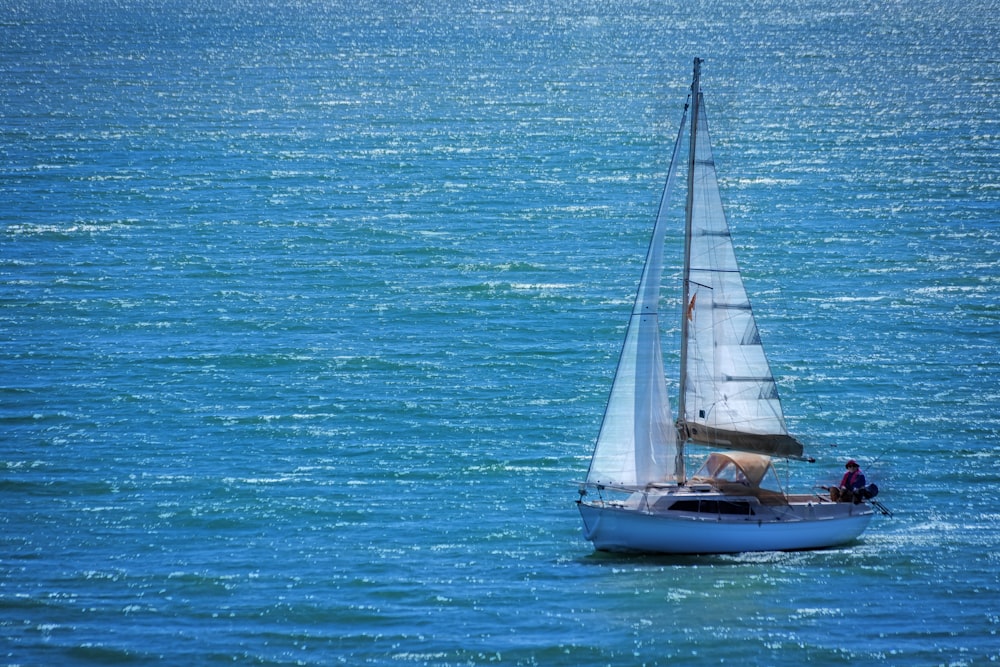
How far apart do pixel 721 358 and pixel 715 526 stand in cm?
540

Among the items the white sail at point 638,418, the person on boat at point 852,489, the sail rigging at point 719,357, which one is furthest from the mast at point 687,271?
the person on boat at point 852,489

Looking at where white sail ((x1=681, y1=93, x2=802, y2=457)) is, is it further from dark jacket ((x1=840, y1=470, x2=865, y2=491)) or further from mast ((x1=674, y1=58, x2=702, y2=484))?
dark jacket ((x1=840, y1=470, x2=865, y2=491))

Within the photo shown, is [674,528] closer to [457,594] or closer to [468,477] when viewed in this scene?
[457,594]

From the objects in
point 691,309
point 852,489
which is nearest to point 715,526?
point 852,489

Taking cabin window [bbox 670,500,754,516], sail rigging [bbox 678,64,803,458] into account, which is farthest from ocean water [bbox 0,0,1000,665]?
sail rigging [bbox 678,64,803,458]

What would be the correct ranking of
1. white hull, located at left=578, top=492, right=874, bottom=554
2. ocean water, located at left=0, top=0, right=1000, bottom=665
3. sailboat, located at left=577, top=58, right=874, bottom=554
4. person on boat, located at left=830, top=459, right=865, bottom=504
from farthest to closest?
person on boat, located at left=830, top=459, right=865, bottom=504 → sailboat, located at left=577, top=58, right=874, bottom=554 → white hull, located at left=578, top=492, right=874, bottom=554 → ocean water, located at left=0, top=0, right=1000, bottom=665

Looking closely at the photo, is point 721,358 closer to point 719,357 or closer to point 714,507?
point 719,357

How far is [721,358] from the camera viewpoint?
1767 inches

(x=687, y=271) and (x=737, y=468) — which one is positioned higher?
(x=687, y=271)

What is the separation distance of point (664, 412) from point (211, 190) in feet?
186

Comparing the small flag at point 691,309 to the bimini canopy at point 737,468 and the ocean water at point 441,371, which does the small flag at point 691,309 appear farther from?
the ocean water at point 441,371

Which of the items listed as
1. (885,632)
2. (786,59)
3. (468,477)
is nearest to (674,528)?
(885,632)

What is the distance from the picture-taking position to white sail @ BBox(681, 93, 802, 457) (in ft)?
145

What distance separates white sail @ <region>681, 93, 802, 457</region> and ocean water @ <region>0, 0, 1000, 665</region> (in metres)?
3.91
